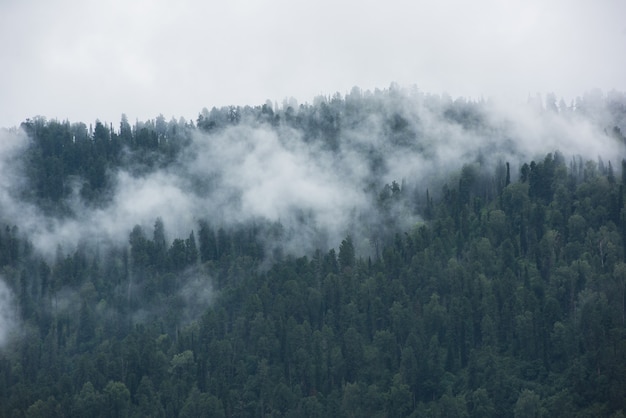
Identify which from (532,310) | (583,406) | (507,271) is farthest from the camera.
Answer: (507,271)

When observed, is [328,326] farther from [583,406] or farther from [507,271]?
[583,406]

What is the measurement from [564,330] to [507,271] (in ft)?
81.0

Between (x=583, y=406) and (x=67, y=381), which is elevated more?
(x=67, y=381)

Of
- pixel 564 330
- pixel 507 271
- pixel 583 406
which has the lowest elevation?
pixel 583 406

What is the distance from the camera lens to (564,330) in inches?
6732

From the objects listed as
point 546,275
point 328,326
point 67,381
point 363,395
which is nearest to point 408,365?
point 363,395

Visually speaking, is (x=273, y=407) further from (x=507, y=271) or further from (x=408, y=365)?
(x=507, y=271)

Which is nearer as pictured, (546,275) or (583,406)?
(583,406)

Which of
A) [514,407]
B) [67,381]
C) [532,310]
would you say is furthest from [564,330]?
[67,381]

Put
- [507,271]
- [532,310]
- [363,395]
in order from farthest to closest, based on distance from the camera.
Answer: [507,271]
[532,310]
[363,395]

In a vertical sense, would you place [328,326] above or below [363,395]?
above

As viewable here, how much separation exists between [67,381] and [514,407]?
84405mm

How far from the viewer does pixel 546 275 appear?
196m

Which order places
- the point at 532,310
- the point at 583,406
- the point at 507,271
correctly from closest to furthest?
the point at 583,406, the point at 532,310, the point at 507,271
